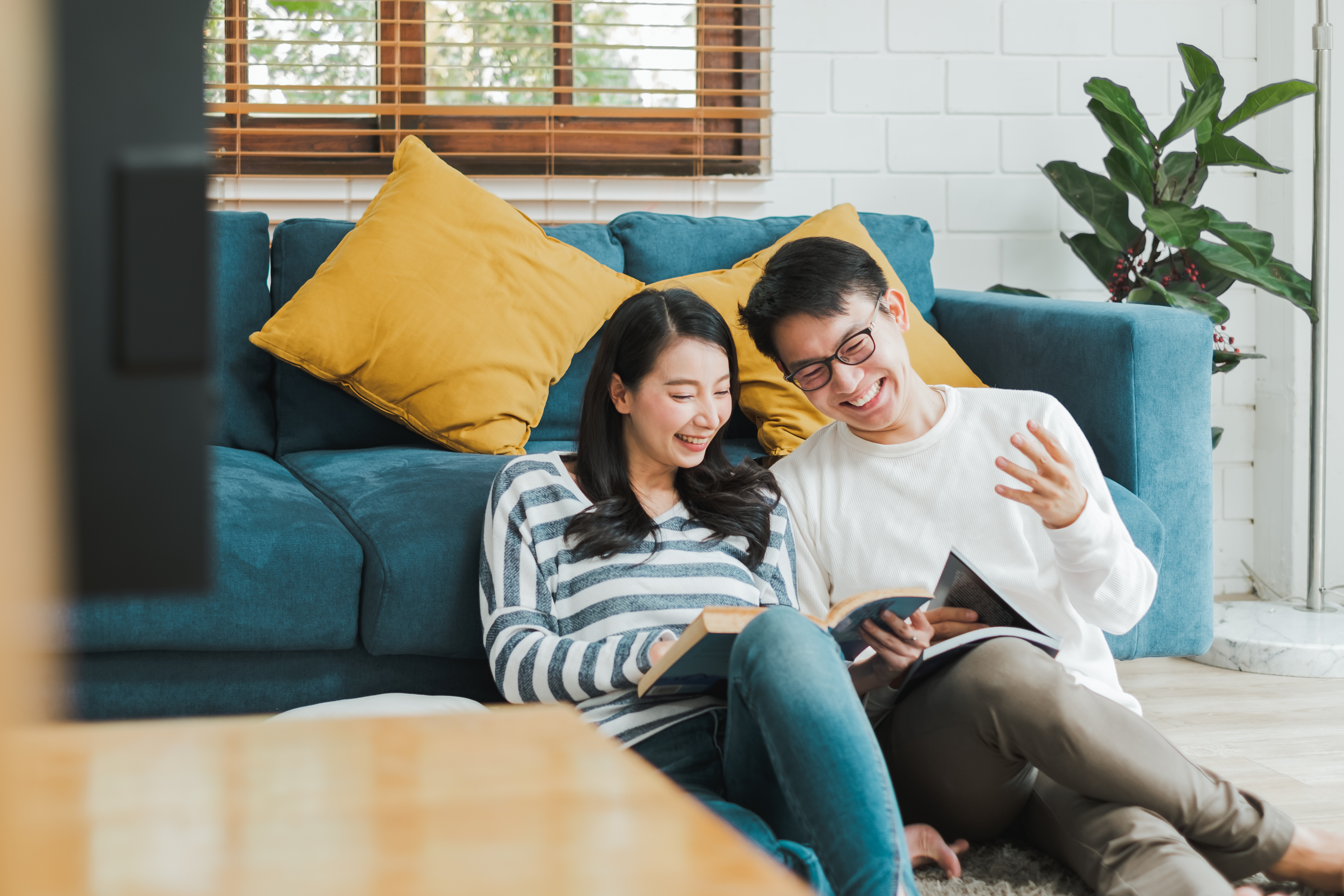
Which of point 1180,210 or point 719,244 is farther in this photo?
point 1180,210

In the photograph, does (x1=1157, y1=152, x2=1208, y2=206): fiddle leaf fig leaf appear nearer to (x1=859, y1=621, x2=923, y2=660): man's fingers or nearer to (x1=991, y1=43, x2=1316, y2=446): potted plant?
(x1=991, y1=43, x2=1316, y2=446): potted plant

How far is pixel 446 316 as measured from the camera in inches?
77.9

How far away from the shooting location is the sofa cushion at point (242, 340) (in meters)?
2.04

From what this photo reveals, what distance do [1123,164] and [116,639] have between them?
2.23m

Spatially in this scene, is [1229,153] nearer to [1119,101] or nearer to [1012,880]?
[1119,101]

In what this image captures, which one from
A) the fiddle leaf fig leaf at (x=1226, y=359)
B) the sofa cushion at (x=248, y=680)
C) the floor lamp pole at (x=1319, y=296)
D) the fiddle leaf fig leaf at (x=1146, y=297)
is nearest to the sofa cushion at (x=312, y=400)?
the sofa cushion at (x=248, y=680)

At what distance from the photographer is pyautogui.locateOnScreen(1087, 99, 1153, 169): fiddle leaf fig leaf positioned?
Result: 2469 mm

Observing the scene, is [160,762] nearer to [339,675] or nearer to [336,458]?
[339,675]

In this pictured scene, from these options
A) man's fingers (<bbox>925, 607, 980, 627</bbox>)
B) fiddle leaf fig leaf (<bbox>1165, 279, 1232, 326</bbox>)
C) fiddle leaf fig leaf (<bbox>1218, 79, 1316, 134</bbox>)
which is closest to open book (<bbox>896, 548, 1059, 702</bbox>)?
man's fingers (<bbox>925, 607, 980, 627</bbox>)

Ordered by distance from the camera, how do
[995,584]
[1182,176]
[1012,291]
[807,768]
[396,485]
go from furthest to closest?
[1012,291]
[1182,176]
[396,485]
[995,584]
[807,768]

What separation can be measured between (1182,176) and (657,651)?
1.94m

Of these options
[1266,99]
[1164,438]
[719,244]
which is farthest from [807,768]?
[1266,99]

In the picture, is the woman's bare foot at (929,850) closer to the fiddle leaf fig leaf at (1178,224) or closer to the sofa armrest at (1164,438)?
the sofa armrest at (1164,438)

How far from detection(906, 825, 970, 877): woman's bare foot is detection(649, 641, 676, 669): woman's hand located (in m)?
0.37
